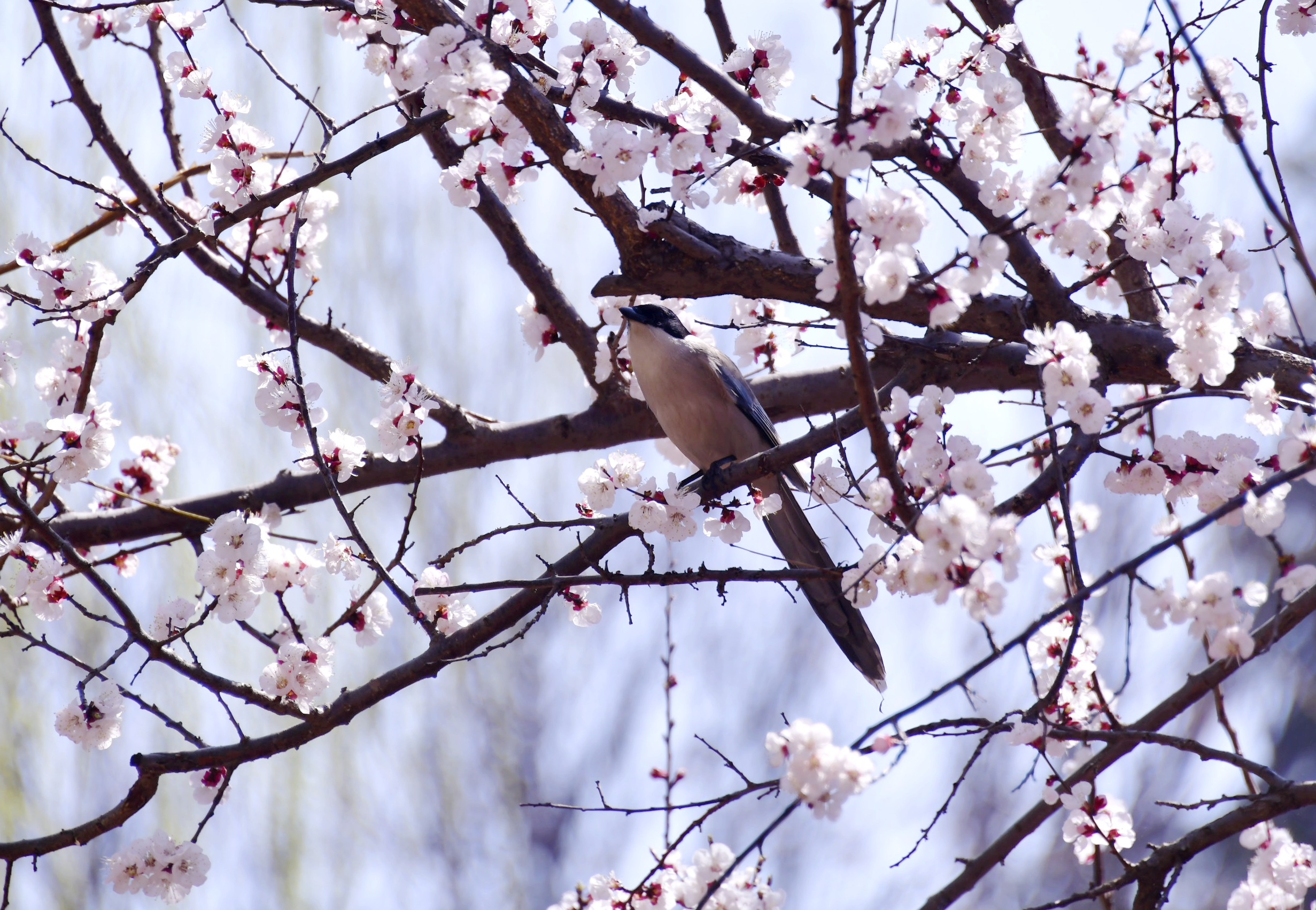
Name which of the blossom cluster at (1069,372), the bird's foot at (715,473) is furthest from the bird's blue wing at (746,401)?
the blossom cluster at (1069,372)

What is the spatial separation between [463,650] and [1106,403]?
177 cm

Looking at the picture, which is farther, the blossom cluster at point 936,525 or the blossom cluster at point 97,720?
the blossom cluster at point 97,720

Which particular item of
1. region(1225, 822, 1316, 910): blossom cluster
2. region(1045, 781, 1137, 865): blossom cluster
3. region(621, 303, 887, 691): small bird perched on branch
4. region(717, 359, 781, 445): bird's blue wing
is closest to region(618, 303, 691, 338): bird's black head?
region(621, 303, 887, 691): small bird perched on branch

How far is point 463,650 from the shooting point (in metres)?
2.88

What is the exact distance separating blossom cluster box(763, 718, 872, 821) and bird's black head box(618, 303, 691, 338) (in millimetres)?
2592

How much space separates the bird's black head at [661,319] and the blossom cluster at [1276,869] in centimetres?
246

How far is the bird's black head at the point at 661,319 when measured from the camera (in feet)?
13.4

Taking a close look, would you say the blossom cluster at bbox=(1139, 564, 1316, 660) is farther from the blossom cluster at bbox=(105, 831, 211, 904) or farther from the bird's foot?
the blossom cluster at bbox=(105, 831, 211, 904)

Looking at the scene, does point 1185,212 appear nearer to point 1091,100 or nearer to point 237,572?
point 1091,100

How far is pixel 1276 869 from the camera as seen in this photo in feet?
8.73

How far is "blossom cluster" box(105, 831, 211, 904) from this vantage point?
8.56 feet

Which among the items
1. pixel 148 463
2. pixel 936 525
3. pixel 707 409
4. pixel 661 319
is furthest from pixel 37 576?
pixel 936 525

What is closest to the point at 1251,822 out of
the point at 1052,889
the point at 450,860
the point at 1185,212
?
the point at 1185,212

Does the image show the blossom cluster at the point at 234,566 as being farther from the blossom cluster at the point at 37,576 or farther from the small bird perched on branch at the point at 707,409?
the small bird perched on branch at the point at 707,409
